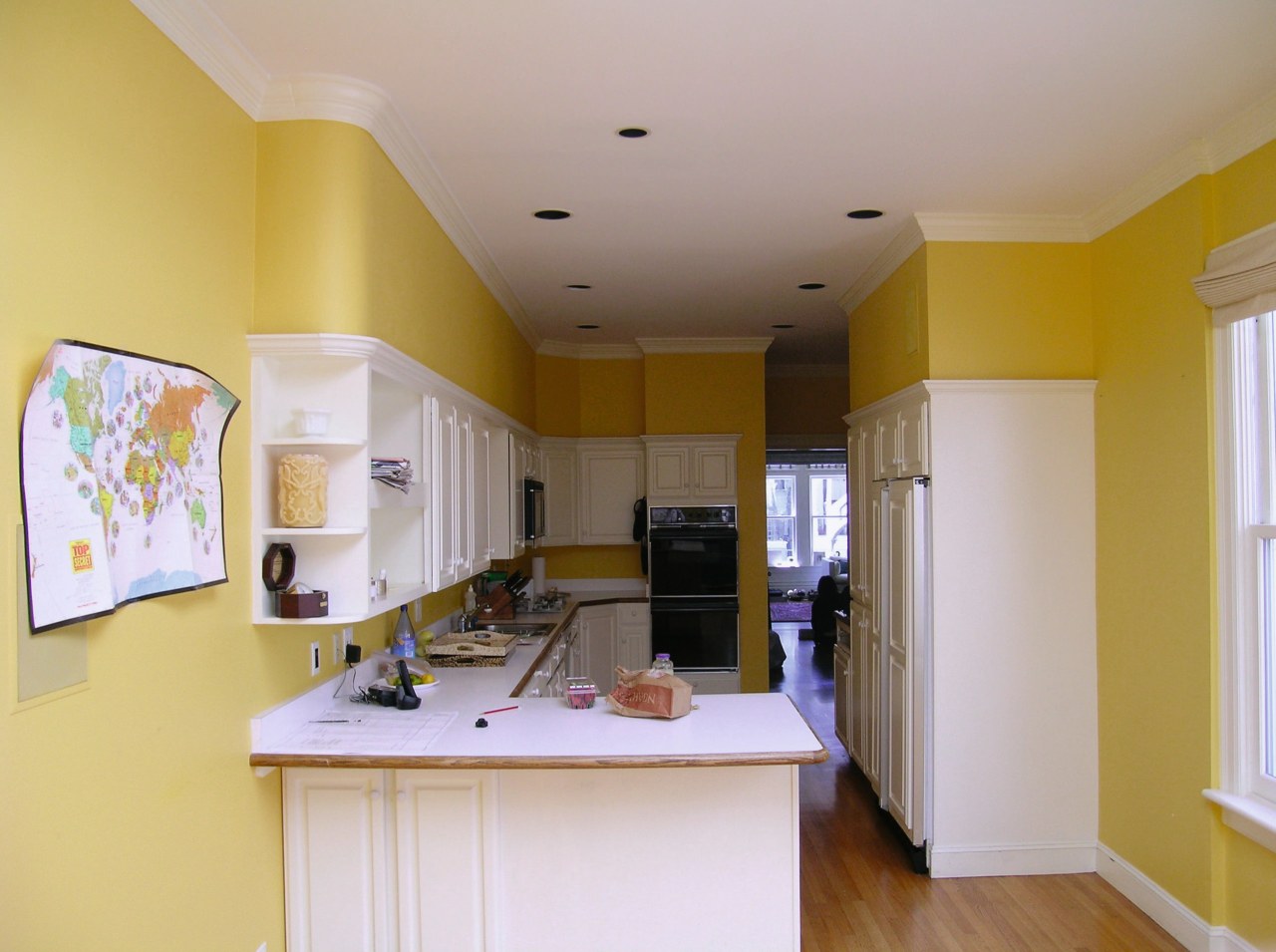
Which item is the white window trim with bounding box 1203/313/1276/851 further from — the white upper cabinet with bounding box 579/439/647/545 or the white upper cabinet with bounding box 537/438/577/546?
the white upper cabinet with bounding box 537/438/577/546

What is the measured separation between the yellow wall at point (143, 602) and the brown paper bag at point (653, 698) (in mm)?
1115

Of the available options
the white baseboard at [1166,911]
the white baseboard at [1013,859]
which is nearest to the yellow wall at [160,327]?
the white baseboard at [1013,859]

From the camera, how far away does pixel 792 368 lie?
8.34 metres

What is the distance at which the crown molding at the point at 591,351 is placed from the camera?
7066 mm

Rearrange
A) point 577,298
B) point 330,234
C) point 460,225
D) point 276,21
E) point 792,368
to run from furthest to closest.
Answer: point 792,368 → point 577,298 → point 460,225 → point 330,234 → point 276,21

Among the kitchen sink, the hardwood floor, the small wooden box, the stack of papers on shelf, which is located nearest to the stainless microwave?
the kitchen sink

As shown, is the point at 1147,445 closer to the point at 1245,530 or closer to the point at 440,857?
the point at 1245,530

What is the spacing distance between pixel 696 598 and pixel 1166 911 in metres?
3.77

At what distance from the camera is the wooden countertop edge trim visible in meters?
2.49

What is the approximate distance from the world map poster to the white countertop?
25.6 inches

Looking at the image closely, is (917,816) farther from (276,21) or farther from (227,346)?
(276,21)

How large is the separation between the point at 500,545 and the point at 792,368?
14.5 feet

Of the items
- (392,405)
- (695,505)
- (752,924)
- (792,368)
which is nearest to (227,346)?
(392,405)

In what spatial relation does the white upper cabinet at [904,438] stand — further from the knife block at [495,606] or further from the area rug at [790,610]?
the area rug at [790,610]
